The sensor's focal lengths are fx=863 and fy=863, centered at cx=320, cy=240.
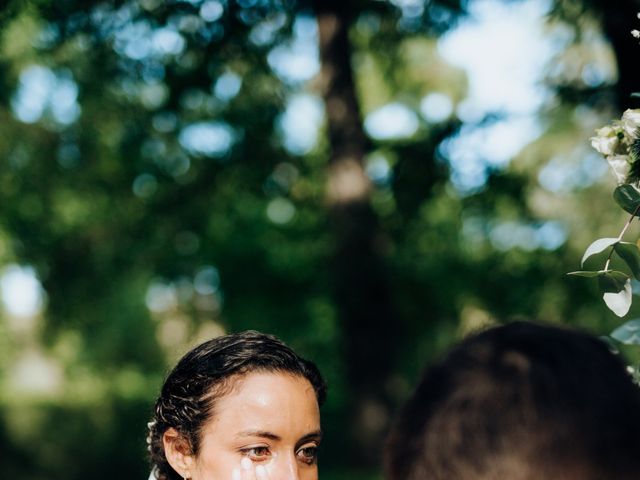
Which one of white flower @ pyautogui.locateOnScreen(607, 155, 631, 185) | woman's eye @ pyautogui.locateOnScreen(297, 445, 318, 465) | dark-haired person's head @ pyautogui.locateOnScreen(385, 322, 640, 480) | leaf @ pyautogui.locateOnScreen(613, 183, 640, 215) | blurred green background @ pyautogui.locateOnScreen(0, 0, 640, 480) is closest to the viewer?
dark-haired person's head @ pyautogui.locateOnScreen(385, 322, 640, 480)

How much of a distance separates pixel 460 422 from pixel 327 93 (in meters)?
9.03

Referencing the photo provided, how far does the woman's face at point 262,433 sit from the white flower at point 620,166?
111cm

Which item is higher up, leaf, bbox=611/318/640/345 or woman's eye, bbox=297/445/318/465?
leaf, bbox=611/318/640/345

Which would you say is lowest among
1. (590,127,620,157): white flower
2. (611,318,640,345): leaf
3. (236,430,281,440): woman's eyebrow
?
(236,430,281,440): woman's eyebrow

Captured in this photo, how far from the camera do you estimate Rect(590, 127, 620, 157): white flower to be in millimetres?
2072

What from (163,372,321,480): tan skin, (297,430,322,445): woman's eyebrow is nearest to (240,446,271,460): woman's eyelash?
(163,372,321,480): tan skin

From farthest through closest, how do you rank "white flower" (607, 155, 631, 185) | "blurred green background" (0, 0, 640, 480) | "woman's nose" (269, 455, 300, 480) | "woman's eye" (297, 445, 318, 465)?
"blurred green background" (0, 0, 640, 480) < "woman's eye" (297, 445, 318, 465) < "woman's nose" (269, 455, 300, 480) < "white flower" (607, 155, 631, 185)

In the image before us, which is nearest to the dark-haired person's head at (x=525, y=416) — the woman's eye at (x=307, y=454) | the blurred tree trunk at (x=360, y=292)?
the woman's eye at (x=307, y=454)

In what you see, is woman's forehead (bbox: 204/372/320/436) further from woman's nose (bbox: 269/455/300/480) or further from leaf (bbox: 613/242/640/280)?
leaf (bbox: 613/242/640/280)

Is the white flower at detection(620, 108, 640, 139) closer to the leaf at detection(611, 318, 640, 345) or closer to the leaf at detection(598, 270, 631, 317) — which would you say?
the leaf at detection(598, 270, 631, 317)

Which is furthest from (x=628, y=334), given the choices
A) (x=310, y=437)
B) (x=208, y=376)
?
(x=208, y=376)

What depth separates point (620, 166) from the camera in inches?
81.7

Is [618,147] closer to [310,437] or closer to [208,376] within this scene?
[310,437]

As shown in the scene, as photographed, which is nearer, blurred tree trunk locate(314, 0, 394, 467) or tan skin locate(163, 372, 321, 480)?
tan skin locate(163, 372, 321, 480)
